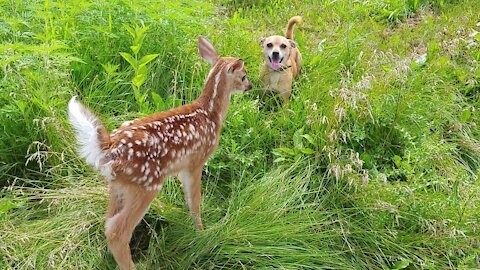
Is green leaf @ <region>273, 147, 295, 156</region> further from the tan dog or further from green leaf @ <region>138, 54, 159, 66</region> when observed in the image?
green leaf @ <region>138, 54, 159, 66</region>

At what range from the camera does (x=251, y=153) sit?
12.7 feet

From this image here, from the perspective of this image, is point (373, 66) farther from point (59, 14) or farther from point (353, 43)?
point (59, 14)

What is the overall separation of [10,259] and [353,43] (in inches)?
128

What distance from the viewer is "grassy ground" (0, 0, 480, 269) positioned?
3205 millimetres

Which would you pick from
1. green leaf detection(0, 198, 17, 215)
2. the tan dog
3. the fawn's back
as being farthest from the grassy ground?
the fawn's back

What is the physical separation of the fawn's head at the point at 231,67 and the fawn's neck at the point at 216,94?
0.02m

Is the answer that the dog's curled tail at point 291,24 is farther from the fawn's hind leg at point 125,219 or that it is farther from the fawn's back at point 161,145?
the fawn's hind leg at point 125,219

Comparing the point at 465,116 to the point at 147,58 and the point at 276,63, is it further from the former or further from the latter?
the point at 147,58

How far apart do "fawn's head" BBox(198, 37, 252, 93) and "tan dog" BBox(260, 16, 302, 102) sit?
0.86 metres

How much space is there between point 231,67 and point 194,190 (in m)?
0.78

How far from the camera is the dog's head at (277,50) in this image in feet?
15.3

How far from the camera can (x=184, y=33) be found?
14.6 feet

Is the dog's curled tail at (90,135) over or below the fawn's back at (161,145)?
over

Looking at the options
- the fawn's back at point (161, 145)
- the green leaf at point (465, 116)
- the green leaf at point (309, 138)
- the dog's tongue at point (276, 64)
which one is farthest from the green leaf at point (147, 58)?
the green leaf at point (465, 116)
